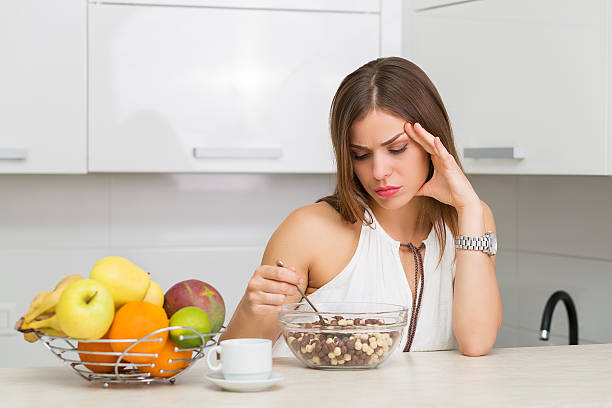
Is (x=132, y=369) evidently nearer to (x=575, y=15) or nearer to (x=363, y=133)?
(x=363, y=133)

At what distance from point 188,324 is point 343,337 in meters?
0.25

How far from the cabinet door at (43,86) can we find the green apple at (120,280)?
1.12 meters

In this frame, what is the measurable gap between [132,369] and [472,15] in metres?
1.34

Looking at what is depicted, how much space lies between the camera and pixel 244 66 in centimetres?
222

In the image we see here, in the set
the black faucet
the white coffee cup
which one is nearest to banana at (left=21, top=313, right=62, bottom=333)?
the white coffee cup

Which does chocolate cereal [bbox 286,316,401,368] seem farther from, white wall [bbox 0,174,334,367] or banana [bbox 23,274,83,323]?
white wall [bbox 0,174,334,367]

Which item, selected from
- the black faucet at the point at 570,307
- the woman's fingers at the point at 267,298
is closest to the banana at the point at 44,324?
the woman's fingers at the point at 267,298

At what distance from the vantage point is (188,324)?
1.06 metres

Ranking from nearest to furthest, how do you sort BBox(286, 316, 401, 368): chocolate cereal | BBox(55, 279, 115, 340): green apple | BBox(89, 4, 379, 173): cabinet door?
BBox(55, 279, 115, 340): green apple < BBox(286, 316, 401, 368): chocolate cereal < BBox(89, 4, 379, 173): cabinet door

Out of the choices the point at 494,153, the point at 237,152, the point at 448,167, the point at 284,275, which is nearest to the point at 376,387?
the point at 284,275

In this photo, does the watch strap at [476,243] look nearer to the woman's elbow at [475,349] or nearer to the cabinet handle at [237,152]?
the woman's elbow at [475,349]

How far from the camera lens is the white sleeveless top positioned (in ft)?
5.60

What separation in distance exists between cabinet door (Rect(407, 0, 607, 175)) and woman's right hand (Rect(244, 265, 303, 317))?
0.78m

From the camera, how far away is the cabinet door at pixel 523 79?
1693mm
